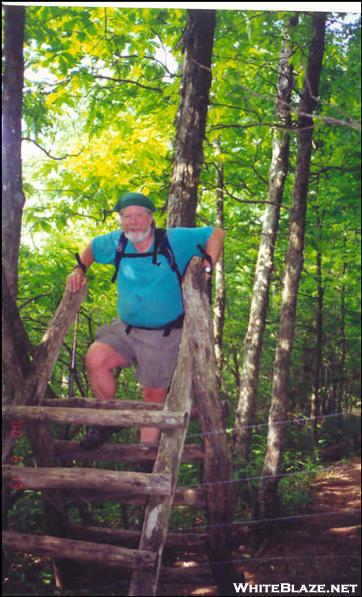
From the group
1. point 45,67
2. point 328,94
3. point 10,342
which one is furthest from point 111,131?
point 10,342

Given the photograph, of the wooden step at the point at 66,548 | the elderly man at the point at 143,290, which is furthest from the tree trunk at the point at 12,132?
the wooden step at the point at 66,548

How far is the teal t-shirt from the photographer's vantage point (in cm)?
352

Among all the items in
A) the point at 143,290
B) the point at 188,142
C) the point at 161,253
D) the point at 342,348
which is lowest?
the point at 342,348

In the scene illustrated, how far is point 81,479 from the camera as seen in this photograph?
2.79 meters

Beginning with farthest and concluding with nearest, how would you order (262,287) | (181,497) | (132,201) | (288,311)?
(262,287)
(288,311)
(132,201)
(181,497)

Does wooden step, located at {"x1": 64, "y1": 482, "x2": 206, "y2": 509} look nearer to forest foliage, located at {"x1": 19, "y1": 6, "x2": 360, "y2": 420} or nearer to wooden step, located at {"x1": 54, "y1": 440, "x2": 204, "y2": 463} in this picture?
wooden step, located at {"x1": 54, "y1": 440, "x2": 204, "y2": 463}

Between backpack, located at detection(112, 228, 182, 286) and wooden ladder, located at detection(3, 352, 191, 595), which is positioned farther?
backpack, located at detection(112, 228, 182, 286)

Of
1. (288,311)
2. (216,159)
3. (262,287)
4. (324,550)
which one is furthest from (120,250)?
(216,159)

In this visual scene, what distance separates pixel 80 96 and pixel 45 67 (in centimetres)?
79

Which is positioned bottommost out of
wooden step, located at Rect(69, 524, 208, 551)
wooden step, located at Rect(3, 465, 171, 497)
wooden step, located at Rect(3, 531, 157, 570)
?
wooden step, located at Rect(69, 524, 208, 551)

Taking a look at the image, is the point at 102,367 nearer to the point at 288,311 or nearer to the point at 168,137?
the point at 288,311

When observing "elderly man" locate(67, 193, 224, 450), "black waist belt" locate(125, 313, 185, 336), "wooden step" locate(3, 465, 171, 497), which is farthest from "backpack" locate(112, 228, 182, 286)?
"wooden step" locate(3, 465, 171, 497)

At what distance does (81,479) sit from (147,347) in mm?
1195

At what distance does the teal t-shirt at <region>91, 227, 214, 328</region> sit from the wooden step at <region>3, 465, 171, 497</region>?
47.8 inches
